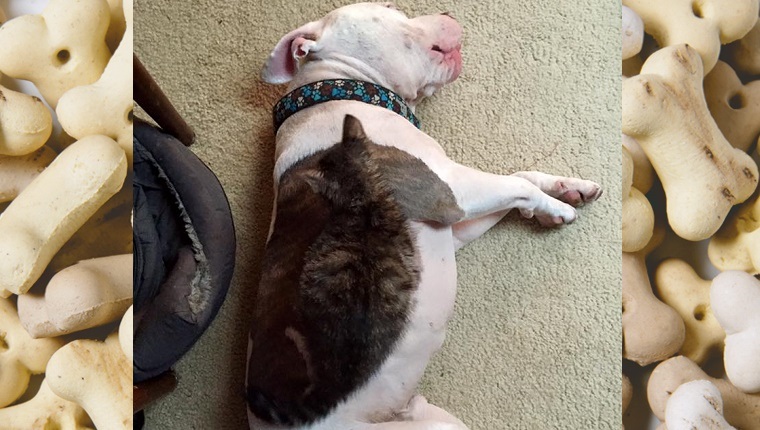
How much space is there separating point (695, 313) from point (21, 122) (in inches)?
25.7

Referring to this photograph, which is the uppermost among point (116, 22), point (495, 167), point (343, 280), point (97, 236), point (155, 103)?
point (116, 22)

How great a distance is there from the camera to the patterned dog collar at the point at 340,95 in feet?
4.24

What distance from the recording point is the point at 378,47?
1357mm

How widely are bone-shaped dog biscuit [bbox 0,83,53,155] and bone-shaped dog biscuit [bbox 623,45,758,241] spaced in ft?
1.97

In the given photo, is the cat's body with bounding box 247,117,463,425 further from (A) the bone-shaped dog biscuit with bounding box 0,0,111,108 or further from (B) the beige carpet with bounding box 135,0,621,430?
(A) the bone-shaped dog biscuit with bounding box 0,0,111,108

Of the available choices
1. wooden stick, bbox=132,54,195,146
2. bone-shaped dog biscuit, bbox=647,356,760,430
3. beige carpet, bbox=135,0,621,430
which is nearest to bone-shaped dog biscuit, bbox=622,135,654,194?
bone-shaped dog biscuit, bbox=647,356,760,430

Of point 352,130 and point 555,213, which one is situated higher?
point 352,130

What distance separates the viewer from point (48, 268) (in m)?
0.47

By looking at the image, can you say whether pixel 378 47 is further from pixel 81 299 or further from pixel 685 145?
pixel 81 299

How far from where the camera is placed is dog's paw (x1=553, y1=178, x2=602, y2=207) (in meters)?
1.49

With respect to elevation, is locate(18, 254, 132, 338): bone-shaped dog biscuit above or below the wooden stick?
above

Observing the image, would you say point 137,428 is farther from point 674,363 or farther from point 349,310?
point 674,363

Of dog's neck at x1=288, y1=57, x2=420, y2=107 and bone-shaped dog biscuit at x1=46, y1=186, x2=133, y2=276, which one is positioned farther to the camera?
dog's neck at x1=288, y1=57, x2=420, y2=107

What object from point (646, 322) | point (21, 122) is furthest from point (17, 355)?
point (646, 322)
